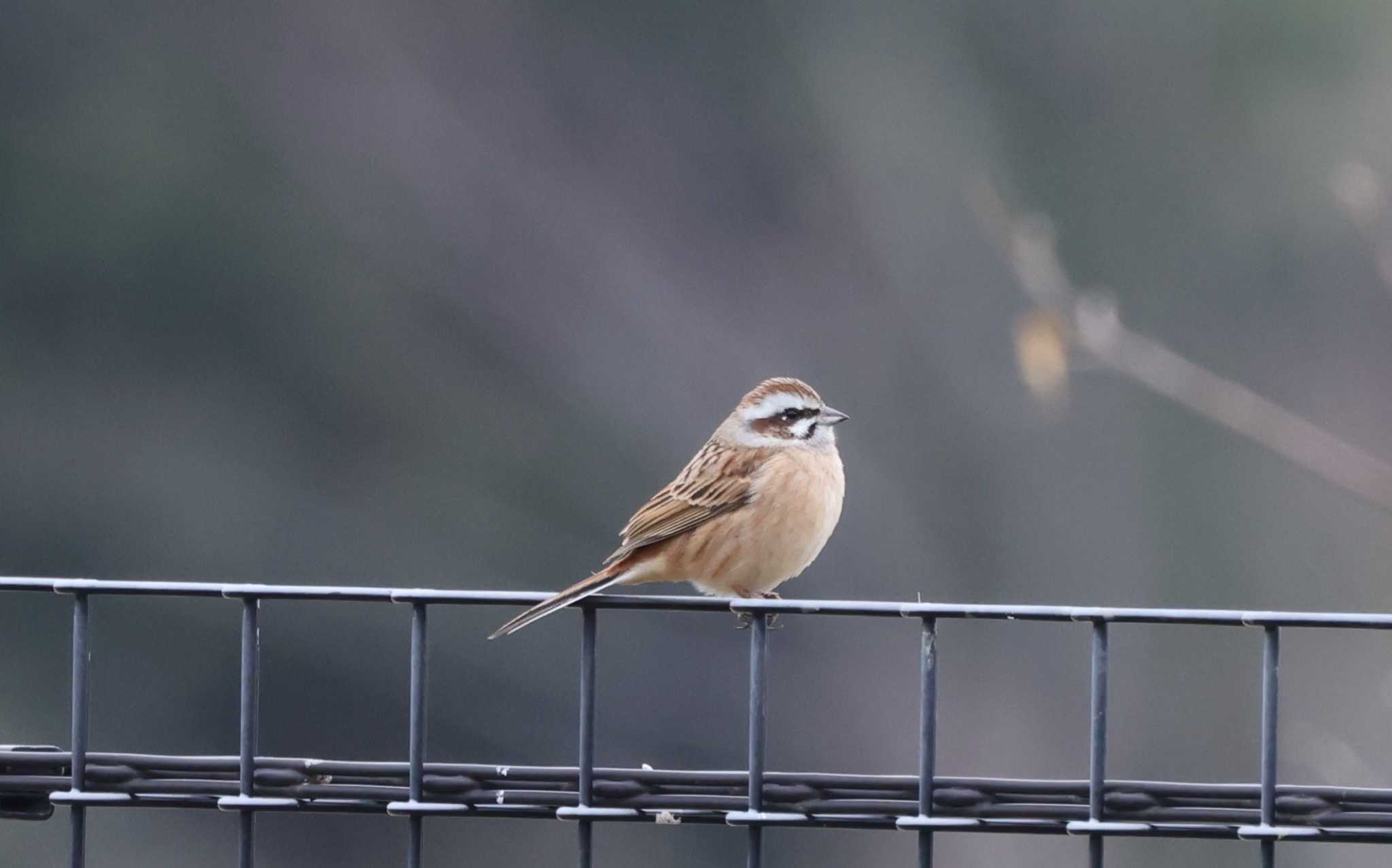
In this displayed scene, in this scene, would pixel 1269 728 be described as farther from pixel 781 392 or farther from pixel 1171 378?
pixel 1171 378

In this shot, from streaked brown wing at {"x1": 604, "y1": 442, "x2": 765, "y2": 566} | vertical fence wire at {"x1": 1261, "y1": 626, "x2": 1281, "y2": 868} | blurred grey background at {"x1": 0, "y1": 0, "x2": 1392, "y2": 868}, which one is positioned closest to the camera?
vertical fence wire at {"x1": 1261, "y1": 626, "x2": 1281, "y2": 868}

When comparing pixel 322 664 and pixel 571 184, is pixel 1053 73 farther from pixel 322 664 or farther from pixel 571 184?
pixel 322 664

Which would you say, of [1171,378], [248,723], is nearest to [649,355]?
[1171,378]

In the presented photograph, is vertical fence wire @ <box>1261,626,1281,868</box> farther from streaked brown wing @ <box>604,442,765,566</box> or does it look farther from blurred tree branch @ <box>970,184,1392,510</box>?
blurred tree branch @ <box>970,184,1392,510</box>

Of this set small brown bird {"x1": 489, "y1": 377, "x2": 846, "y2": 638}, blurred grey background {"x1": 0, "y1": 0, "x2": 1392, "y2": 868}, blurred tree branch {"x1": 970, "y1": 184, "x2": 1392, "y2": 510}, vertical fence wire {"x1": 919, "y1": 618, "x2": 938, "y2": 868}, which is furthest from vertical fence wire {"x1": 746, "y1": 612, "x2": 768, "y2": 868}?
blurred grey background {"x1": 0, "y1": 0, "x2": 1392, "y2": 868}

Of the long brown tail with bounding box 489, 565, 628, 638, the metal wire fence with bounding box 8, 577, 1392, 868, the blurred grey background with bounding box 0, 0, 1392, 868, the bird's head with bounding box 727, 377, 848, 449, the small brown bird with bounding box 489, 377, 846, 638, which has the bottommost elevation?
the metal wire fence with bounding box 8, 577, 1392, 868

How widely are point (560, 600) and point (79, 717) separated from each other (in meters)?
0.73

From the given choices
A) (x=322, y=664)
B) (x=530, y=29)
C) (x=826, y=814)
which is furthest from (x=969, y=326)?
(x=826, y=814)

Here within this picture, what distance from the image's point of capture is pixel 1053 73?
62.1 ft

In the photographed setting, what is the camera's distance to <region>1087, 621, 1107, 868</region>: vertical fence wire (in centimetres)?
223

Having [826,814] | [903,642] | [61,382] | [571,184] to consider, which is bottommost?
[826,814]

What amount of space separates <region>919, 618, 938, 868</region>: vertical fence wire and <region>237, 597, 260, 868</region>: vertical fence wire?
828 millimetres

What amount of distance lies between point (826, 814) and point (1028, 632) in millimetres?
14651

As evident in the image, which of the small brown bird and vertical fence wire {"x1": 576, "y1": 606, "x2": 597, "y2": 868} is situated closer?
vertical fence wire {"x1": 576, "y1": 606, "x2": 597, "y2": 868}
